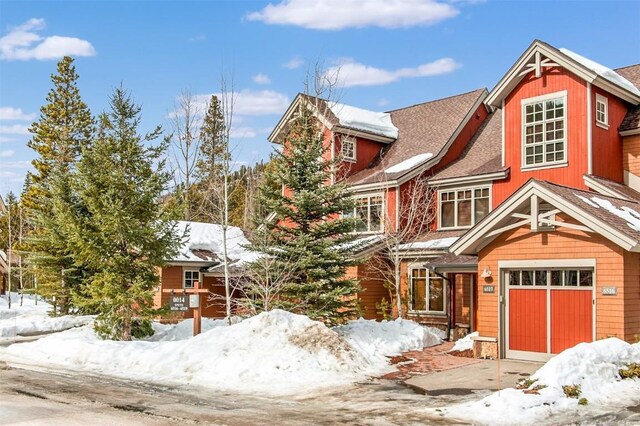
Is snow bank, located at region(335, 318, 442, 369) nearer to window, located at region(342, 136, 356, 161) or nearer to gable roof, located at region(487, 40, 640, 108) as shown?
gable roof, located at region(487, 40, 640, 108)

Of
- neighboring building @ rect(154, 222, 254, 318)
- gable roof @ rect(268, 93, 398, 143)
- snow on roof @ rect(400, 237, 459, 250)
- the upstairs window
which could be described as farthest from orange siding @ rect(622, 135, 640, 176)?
neighboring building @ rect(154, 222, 254, 318)

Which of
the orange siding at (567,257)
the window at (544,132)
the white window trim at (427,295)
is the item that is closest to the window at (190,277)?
the white window trim at (427,295)

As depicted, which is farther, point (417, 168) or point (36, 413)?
point (417, 168)

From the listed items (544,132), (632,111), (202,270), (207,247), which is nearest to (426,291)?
(544,132)

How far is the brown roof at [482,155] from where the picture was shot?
25188 mm

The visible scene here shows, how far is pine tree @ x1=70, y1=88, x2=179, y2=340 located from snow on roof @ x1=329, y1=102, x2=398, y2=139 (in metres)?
10.7

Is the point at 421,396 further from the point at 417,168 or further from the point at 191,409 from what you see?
the point at 417,168

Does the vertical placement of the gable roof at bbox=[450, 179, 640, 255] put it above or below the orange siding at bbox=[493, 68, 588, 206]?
below

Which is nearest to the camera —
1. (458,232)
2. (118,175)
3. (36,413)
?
(36,413)

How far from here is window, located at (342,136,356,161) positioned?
1125 inches

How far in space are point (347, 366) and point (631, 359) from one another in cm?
609

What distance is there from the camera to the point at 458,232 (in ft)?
83.0

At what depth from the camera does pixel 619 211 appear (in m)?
16.5

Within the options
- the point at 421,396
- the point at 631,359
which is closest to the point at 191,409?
the point at 421,396
